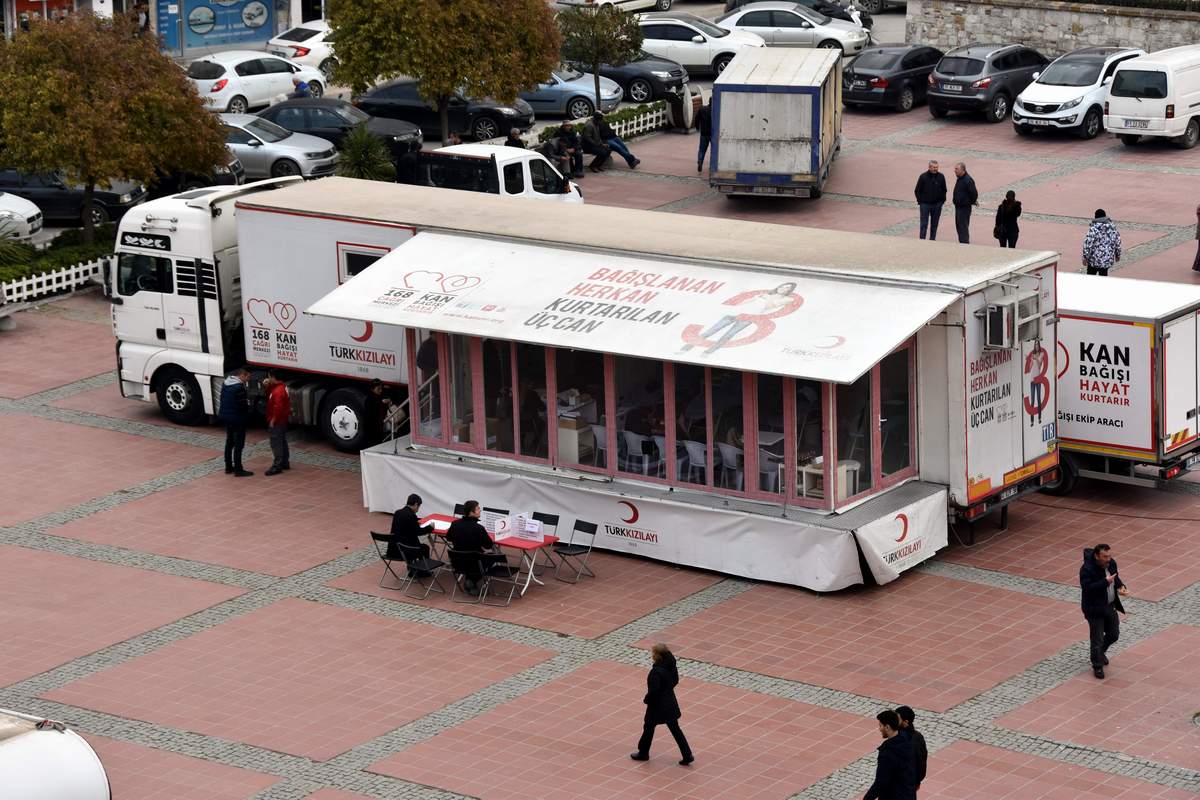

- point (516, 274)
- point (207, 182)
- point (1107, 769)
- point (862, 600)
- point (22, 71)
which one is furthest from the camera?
point (207, 182)

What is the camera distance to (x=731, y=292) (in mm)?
20172

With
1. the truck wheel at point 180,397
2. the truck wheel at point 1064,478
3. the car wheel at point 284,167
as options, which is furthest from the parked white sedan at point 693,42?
the truck wheel at point 1064,478

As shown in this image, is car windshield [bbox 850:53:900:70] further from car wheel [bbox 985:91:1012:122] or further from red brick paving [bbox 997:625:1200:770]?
red brick paving [bbox 997:625:1200:770]

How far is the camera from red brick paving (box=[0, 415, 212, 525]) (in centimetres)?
2273

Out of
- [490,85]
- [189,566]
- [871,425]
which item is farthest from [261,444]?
[490,85]

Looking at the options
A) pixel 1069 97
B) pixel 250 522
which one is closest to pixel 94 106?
pixel 250 522

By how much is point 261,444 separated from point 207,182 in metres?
11.1

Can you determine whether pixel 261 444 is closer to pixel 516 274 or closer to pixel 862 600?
pixel 516 274

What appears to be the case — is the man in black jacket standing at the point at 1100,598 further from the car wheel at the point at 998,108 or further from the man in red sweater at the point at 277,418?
the car wheel at the point at 998,108

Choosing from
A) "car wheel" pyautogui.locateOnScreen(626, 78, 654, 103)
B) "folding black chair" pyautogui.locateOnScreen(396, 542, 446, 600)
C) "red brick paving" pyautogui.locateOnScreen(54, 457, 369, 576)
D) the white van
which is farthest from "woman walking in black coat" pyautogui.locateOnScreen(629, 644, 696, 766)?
"car wheel" pyautogui.locateOnScreen(626, 78, 654, 103)

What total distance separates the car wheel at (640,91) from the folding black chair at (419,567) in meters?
26.0

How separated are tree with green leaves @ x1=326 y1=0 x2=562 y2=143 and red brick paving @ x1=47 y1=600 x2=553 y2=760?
736 inches

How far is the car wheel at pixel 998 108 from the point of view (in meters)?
41.9

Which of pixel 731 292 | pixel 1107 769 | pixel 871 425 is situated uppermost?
pixel 731 292
